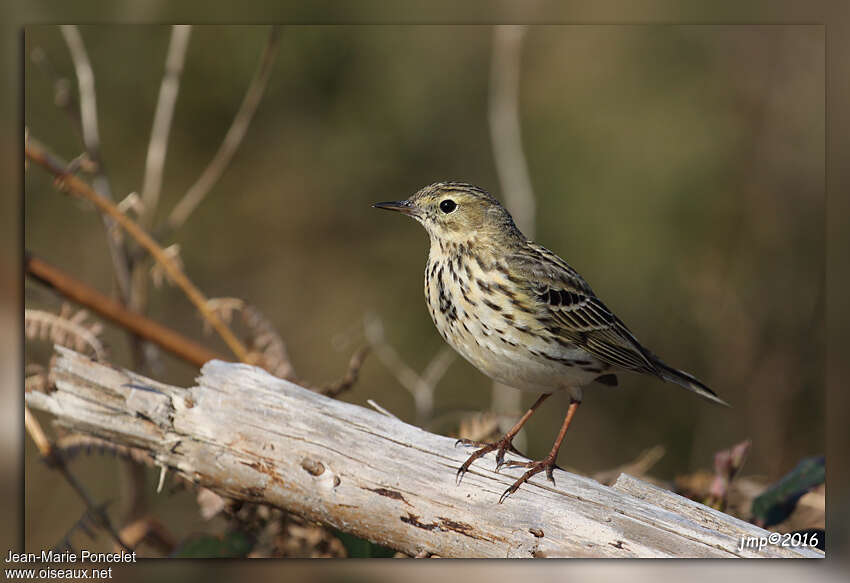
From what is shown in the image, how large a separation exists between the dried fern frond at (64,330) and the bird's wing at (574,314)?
1646 millimetres

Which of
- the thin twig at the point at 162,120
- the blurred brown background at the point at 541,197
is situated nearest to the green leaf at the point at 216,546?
the blurred brown background at the point at 541,197

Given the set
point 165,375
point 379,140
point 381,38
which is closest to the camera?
point 165,375

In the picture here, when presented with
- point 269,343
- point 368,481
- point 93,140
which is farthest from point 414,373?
point 93,140

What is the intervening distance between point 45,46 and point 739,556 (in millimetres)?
3379

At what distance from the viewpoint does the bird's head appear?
3.31 m

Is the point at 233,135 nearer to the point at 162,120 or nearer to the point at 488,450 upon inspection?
the point at 162,120

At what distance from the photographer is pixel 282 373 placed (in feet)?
11.5

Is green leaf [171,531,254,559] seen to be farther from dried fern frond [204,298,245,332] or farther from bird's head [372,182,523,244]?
bird's head [372,182,523,244]

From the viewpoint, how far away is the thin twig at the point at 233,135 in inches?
159

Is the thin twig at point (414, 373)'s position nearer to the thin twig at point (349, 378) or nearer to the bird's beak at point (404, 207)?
the thin twig at point (349, 378)

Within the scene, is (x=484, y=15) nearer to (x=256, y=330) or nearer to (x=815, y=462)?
(x=256, y=330)

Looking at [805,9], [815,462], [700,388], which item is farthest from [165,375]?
[805,9]

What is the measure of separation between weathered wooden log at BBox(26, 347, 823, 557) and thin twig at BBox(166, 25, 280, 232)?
4.51ft

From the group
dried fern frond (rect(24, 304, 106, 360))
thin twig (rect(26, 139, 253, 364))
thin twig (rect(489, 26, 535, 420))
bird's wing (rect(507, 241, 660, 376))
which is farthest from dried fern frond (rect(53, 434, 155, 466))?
thin twig (rect(489, 26, 535, 420))
